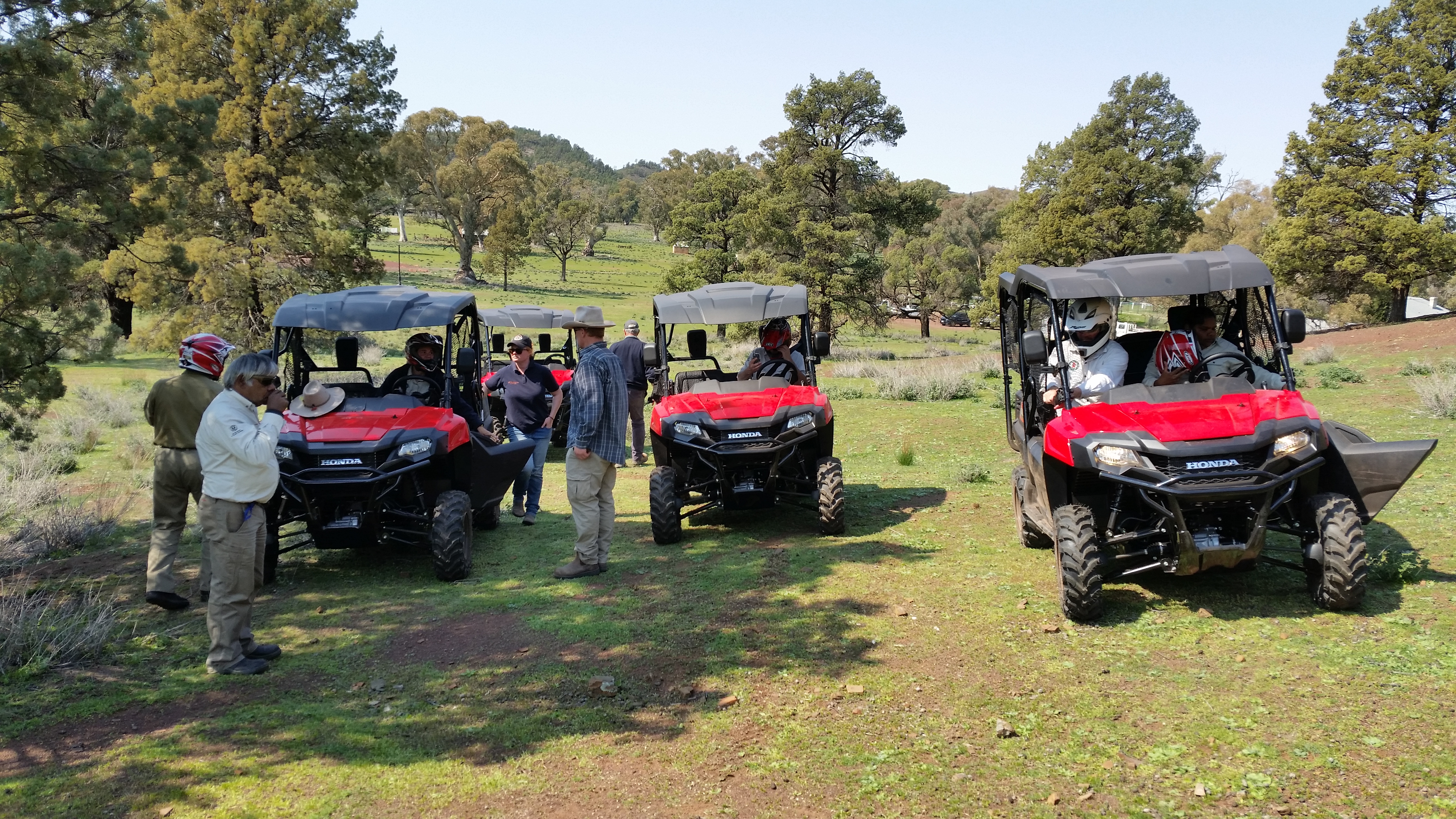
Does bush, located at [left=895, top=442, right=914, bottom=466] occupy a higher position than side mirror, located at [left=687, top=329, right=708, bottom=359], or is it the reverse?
side mirror, located at [left=687, top=329, right=708, bottom=359]

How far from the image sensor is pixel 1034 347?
6.61 m

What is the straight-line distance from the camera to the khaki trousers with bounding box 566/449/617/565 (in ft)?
24.8

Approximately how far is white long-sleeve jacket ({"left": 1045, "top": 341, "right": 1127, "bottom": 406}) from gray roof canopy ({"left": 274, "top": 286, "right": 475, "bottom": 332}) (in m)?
5.06

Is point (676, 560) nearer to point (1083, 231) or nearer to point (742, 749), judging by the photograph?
point (742, 749)

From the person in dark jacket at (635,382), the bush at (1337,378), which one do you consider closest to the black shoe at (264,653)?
the person in dark jacket at (635,382)

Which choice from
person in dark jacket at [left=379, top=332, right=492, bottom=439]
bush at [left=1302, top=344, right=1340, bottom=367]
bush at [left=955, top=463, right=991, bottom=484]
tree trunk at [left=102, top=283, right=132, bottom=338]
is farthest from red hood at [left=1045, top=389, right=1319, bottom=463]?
tree trunk at [left=102, top=283, right=132, bottom=338]

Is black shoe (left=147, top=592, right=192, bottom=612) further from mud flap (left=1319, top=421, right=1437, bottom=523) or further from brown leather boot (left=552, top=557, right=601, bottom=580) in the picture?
mud flap (left=1319, top=421, right=1437, bottom=523)

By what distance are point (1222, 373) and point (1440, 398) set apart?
29.8 feet

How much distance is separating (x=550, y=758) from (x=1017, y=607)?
3311 millimetres

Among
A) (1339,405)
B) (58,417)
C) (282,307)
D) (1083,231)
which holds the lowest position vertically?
(58,417)

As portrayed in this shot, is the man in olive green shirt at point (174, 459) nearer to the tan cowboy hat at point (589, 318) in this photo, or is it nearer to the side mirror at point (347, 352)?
the side mirror at point (347, 352)

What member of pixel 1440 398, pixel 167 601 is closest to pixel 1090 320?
pixel 167 601

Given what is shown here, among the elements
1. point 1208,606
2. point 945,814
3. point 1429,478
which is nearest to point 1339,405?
point 1429,478

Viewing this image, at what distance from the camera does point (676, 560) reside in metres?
8.13
